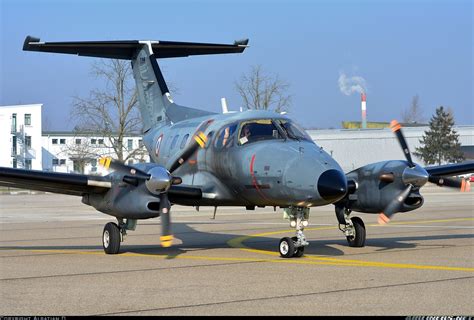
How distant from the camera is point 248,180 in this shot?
16.6 metres

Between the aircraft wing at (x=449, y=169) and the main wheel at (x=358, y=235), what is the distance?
2311 mm

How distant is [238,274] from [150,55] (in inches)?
484

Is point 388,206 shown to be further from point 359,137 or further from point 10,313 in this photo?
point 359,137

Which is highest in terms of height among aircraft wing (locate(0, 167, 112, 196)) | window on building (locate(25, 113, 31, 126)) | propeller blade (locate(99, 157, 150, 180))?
window on building (locate(25, 113, 31, 126))

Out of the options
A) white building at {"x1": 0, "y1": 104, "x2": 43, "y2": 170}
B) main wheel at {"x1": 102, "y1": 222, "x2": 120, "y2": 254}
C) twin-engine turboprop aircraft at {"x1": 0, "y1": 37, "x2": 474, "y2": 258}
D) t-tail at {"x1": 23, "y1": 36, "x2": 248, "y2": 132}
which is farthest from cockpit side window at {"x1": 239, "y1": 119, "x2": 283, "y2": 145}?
white building at {"x1": 0, "y1": 104, "x2": 43, "y2": 170}

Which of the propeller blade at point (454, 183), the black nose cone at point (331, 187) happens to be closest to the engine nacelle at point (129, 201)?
the black nose cone at point (331, 187)

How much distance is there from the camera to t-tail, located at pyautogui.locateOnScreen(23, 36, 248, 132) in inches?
903

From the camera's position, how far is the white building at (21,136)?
9300cm

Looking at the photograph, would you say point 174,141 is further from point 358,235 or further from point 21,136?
point 21,136

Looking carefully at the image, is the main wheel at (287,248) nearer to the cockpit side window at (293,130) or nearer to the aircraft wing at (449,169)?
the cockpit side window at (293,130)

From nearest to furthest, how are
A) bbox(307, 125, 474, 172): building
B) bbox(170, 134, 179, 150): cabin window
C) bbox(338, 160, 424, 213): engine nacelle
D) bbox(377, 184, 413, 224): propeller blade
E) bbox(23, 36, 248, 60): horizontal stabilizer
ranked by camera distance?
bbox(377, 184, 413, 224): propeller blade, bbox(338, 160, 424, 213): engine nacelle, bbox(170, 134, 179, 150): cabin window, bbox(23, 36, 248, 60): horizontal stabilizer, bbox(307, 125, 474, 172): building

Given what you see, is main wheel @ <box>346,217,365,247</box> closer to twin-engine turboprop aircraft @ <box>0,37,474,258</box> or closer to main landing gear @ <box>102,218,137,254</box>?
twin-engine turboprop aircraft @ <box>0,37,474,258</box>

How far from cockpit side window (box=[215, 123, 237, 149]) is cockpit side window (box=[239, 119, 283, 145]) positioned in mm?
276

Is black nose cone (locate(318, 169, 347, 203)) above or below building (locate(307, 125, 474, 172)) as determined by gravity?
below
